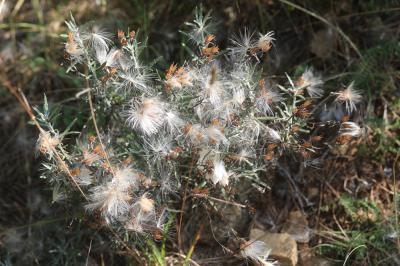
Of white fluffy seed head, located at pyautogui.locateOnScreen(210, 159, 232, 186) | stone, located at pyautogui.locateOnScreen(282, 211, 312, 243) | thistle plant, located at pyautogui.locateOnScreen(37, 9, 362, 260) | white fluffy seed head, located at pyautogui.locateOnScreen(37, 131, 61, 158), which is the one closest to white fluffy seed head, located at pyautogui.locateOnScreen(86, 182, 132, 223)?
thistle plant, located at pyautogui.locateOnScreen(37, 9, 362, 260)

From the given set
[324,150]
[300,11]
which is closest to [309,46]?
[300,11]

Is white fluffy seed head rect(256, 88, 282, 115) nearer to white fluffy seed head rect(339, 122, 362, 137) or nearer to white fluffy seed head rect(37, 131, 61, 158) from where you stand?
white fluffy seed head rect(339, 122, 362, 137)

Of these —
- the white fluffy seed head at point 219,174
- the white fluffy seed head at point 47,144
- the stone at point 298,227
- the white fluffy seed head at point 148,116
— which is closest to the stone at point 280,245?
the stone at point 298,227

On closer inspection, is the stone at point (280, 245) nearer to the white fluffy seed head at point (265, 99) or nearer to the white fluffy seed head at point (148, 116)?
the white fluffy seed head at point (265, 99)

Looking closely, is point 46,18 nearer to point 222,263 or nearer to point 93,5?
point 93,5

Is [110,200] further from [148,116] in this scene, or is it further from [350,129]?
[350,129]

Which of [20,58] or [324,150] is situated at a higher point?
[20,58]
